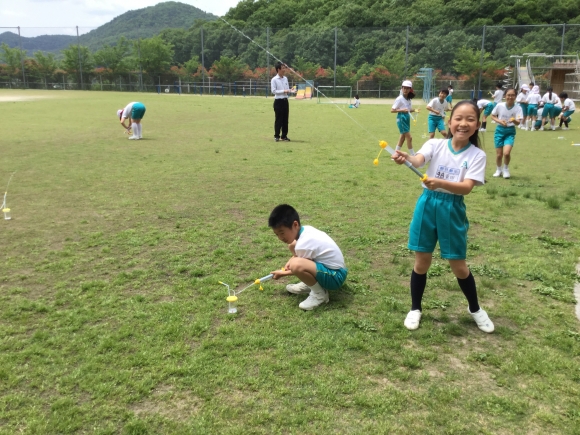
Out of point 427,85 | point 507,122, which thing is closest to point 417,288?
point 507,122

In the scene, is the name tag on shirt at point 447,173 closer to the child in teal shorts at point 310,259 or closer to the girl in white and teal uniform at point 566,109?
the child in teal shorts at point 310,259

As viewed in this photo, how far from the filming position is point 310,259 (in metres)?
4.14

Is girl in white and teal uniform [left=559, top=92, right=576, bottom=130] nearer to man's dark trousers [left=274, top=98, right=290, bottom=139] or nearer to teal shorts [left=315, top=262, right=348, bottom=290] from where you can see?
man's dark trousers [left=274, top=98, right=290, bottom=139]

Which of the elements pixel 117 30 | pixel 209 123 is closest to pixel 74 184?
pixel 209 123

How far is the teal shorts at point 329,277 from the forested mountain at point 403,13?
185 feet

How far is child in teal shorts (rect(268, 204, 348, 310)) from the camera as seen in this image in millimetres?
4016

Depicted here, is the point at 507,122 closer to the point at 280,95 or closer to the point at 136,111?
the point at 280,95

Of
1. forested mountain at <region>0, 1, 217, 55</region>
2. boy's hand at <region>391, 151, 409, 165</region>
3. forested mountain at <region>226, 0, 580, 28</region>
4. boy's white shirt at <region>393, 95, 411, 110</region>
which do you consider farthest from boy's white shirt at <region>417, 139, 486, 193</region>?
forested mountain at <region>0, 1, 217, 55</region>

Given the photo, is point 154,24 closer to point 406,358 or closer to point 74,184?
point 74,184

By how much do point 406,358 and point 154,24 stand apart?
11940cm

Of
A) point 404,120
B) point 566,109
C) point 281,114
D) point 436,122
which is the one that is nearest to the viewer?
point 404,120

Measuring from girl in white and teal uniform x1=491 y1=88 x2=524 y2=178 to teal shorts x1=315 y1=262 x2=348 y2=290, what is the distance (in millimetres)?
6757

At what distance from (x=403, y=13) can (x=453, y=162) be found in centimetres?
6390

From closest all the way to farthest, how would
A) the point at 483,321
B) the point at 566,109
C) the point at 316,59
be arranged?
the point at 483,321
the point at 566,109
the point at 316,59
